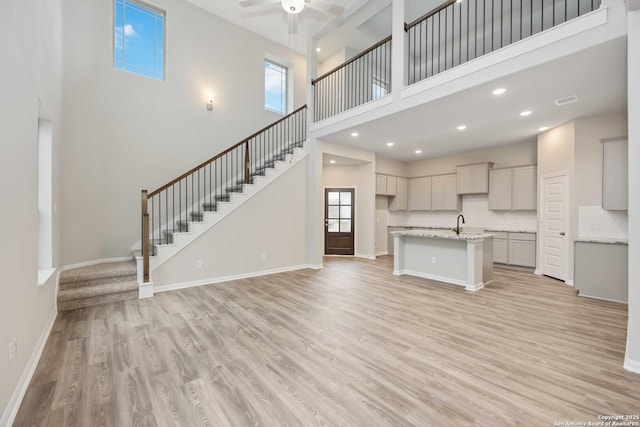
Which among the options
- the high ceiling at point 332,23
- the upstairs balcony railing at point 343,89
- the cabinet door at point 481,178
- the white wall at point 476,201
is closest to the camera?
the high ceiling at point 332,23

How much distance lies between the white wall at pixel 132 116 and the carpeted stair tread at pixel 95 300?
1.19 meters

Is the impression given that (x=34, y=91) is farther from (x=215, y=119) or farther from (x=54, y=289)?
(x=215, y=119)

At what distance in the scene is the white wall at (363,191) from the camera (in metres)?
7.45

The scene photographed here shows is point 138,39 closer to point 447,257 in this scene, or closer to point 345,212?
point 345,212

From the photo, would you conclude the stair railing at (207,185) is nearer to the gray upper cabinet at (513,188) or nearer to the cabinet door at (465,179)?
the cabinet door at (465,179)

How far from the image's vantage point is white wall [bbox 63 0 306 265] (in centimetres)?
448

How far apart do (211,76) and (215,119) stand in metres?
0.96

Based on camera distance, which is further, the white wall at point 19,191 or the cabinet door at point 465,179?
the cabinet door at point 465,179

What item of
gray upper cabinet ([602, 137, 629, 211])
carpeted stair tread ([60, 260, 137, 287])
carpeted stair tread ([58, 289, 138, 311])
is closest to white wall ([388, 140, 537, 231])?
gray upper cabinet ([602, 137, 629, 211])

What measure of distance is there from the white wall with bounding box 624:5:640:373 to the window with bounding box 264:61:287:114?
6.39 m

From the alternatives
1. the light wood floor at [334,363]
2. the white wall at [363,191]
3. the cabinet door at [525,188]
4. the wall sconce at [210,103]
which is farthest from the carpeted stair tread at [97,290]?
the cabinet door at [525,188]

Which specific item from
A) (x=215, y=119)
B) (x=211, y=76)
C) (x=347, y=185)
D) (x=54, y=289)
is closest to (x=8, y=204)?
(x=54, y=289)

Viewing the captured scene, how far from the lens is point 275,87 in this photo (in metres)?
7.36

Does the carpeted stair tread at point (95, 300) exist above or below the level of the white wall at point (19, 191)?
below
